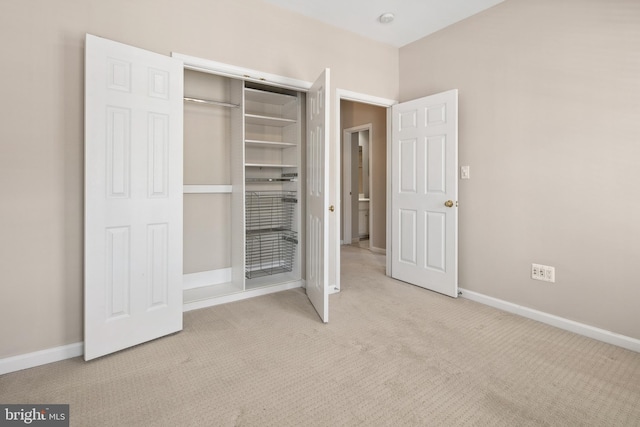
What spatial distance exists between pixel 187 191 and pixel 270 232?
1001mm

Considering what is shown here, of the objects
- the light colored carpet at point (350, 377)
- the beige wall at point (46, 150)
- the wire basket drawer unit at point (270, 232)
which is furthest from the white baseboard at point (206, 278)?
the beige wall at point (46, 150)

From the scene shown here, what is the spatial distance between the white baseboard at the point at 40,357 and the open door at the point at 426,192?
308cm

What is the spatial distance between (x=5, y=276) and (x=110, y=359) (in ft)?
2.58

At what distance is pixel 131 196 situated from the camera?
2.19m

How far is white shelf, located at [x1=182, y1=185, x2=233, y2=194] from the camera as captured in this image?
317 cm

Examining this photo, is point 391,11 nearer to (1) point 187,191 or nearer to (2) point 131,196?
(1) point 187,191

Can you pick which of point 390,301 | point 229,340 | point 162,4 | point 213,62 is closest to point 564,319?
point 390,301

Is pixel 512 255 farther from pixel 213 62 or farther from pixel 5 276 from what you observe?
pixel 5 276

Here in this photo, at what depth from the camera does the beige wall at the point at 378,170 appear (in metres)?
5.53

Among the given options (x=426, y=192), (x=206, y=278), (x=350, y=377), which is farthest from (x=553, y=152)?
(x=206, y=278)

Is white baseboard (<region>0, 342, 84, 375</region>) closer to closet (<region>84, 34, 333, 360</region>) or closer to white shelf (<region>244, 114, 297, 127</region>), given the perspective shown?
closet (<region>84, 34, 333, 360</region>)

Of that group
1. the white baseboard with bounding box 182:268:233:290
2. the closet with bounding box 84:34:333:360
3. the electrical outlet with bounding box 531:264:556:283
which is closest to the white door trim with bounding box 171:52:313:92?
the closet with bounding box 84:34:333:360

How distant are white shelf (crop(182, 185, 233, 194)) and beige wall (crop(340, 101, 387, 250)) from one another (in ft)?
9.63

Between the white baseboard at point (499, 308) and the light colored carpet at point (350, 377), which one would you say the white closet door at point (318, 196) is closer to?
the light colored carpet at point (350, 377)
